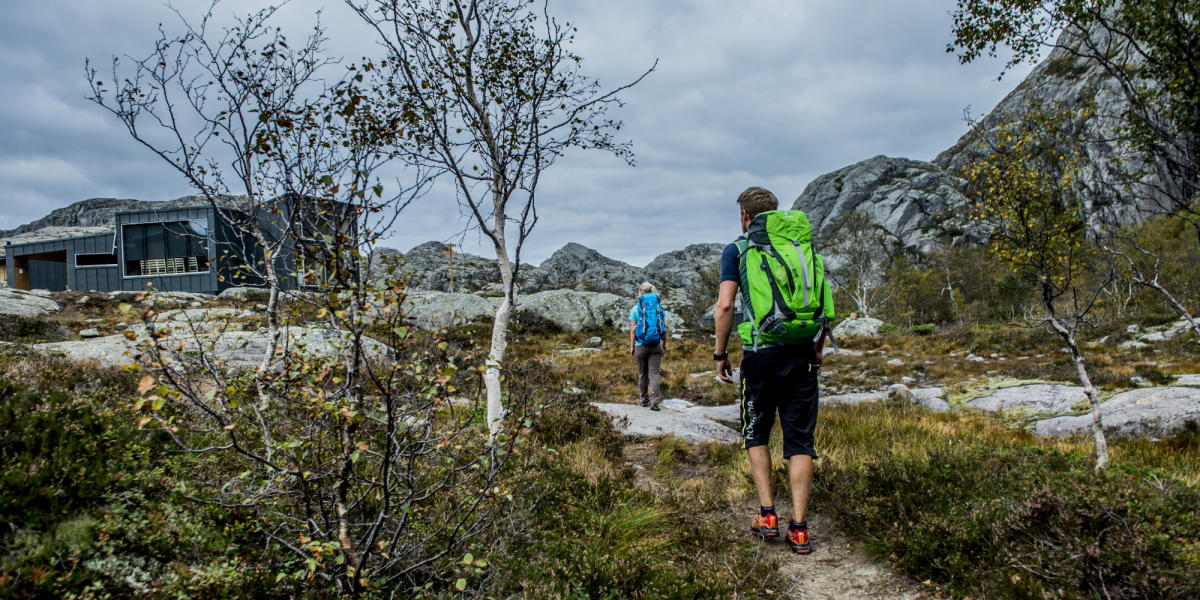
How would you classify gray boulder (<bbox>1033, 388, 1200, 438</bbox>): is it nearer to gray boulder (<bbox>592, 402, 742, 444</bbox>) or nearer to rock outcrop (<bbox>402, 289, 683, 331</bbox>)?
gray boulder (<bbox>592, 402, 742, 444</bbox>)

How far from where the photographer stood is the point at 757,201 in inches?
156

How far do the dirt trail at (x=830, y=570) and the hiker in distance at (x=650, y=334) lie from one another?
18.4 feet

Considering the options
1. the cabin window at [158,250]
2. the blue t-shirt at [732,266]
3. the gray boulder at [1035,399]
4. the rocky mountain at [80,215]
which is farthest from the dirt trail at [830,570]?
the rocky mountain at [80,215]

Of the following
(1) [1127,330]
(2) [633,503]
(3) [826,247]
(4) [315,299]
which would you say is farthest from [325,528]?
(3) [826,247]

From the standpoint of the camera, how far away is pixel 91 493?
2.76 m

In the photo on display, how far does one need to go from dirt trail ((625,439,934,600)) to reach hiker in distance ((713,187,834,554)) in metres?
0.12

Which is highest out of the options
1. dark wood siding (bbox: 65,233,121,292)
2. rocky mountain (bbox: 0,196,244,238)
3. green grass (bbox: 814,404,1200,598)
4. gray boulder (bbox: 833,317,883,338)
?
rocky mountain (bbox: 0,196,244,238)

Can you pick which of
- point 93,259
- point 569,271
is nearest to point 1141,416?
point 93,259

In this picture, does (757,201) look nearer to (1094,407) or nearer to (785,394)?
(785,394)

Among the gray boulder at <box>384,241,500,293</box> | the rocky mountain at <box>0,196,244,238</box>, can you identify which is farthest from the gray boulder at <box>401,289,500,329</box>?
the rocky mountain at <box>0,196,244,238</box>

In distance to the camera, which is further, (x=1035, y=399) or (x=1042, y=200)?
(x=1035, y=399)

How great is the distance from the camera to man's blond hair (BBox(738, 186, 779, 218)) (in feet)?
13.0

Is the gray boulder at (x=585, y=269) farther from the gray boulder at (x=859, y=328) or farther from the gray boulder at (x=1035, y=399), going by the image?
the gray boulder at (x=1035, y=399)

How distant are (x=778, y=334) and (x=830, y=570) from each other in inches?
65.8
